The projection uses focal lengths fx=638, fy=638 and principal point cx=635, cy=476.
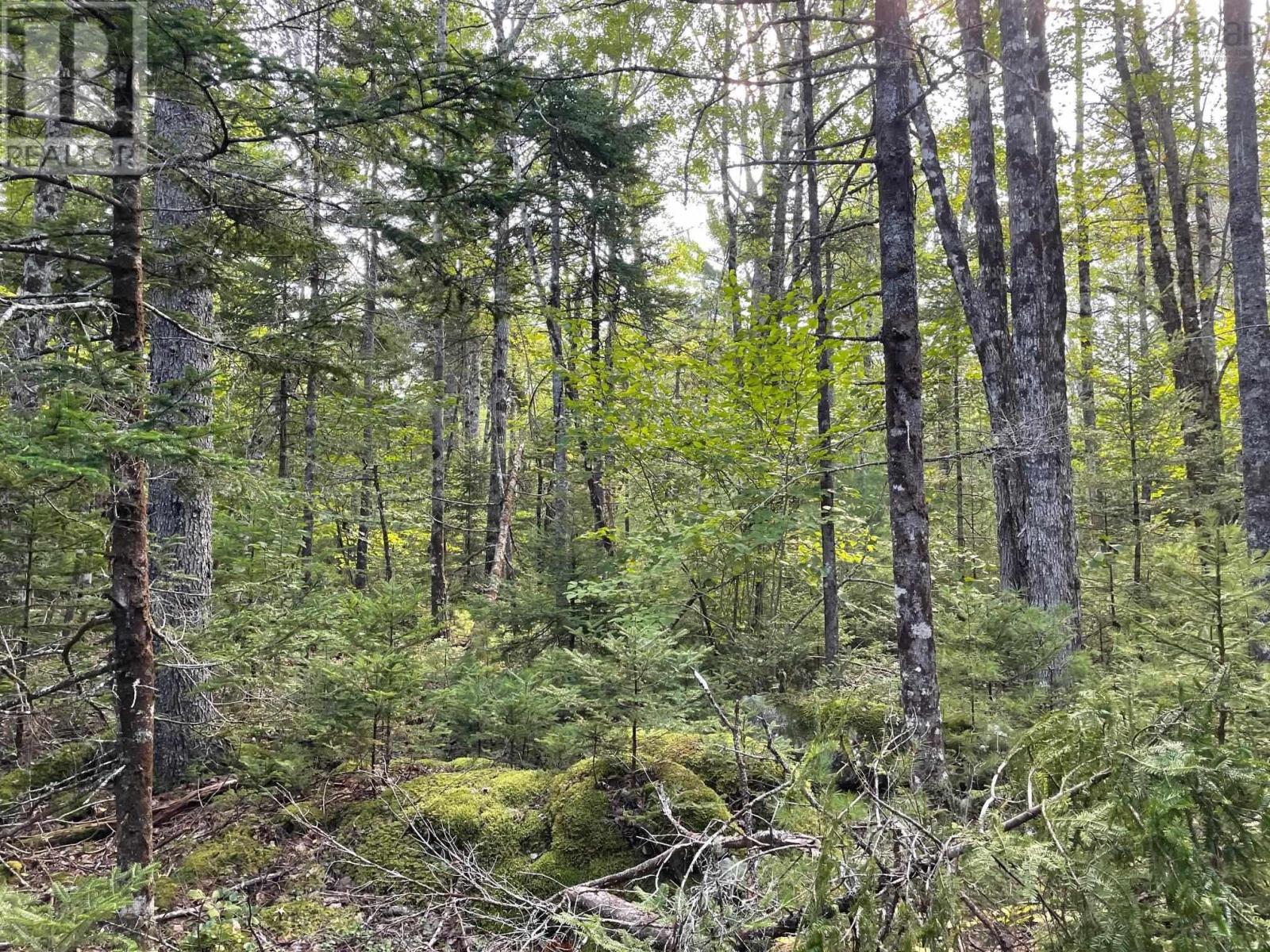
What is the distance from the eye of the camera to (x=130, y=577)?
10.8 ft

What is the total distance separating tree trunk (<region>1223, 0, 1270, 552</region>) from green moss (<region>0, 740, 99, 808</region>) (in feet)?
37.2

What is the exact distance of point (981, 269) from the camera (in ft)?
24.4

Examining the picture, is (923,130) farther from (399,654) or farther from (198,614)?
(198,614)

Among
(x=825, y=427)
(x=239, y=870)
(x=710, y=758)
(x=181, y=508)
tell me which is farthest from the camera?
(x=825, y=427)

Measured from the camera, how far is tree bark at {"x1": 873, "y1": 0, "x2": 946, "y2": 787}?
11.8ft

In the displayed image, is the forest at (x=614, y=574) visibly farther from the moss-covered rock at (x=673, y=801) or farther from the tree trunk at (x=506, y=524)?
the tree trunk at (x=506, y=524)

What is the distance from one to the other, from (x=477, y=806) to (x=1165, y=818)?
13.3 feet

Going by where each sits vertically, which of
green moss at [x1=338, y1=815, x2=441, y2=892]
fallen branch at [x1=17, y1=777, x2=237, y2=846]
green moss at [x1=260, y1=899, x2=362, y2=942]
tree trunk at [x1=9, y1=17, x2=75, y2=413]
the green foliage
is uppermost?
tree trunk at [x1=9, y1=17, x2=75, y2=413]

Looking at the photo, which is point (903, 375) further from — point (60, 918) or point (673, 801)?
point (60, 918)

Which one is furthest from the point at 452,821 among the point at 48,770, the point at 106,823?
the point at 48,770

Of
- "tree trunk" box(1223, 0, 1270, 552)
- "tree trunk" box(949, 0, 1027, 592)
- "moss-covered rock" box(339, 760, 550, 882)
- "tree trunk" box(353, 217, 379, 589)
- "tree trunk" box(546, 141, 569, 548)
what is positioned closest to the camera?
"moss-covered rock" box(339, 760, 550, 882)

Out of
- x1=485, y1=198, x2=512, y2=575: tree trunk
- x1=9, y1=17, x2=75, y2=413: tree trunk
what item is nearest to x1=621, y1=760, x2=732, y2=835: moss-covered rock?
x1=9, y1=17, x2=75, y2=413: tree trunk

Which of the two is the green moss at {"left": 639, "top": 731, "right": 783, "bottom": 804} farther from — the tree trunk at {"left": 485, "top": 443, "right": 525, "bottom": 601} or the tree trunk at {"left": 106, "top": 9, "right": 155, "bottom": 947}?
the tree trunk at {"left": 485, "top": 443, "right": 525, "bottom": 601}

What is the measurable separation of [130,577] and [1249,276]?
10.1 meters
